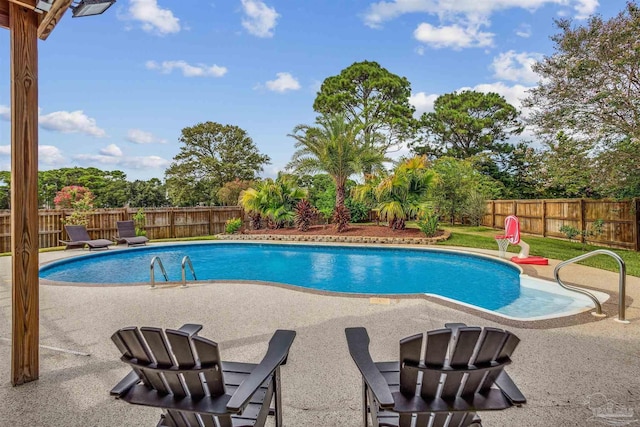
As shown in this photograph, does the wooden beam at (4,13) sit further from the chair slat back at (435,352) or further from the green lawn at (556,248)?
the green lawn at (556,248)

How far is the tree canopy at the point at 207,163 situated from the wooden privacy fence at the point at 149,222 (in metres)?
11.9

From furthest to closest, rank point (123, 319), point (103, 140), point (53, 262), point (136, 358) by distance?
point (103, 140), point (53, 262), point (123, 319), point (136, 358)

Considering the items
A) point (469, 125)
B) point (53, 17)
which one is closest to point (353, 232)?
point (53, 17)

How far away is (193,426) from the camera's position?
187cm

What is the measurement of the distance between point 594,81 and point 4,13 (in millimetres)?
12803

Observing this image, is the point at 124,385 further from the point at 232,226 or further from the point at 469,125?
the point at 469,125

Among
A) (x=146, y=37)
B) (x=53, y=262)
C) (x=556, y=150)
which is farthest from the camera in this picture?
(x=146, y=37)

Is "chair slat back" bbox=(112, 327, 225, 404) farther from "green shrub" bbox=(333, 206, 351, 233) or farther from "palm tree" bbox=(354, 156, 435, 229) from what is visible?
"green shrub" bbox=(333, 206, 351, 233)

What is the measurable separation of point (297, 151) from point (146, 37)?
10.6m

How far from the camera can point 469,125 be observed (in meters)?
27.1

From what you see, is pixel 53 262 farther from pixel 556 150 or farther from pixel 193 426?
pixel 556 150

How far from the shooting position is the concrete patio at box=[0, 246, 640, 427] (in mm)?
2479

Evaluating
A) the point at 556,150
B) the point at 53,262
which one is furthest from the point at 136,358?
the point at 556,150

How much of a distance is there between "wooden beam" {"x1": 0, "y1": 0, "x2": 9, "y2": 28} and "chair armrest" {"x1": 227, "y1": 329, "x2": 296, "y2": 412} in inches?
130
